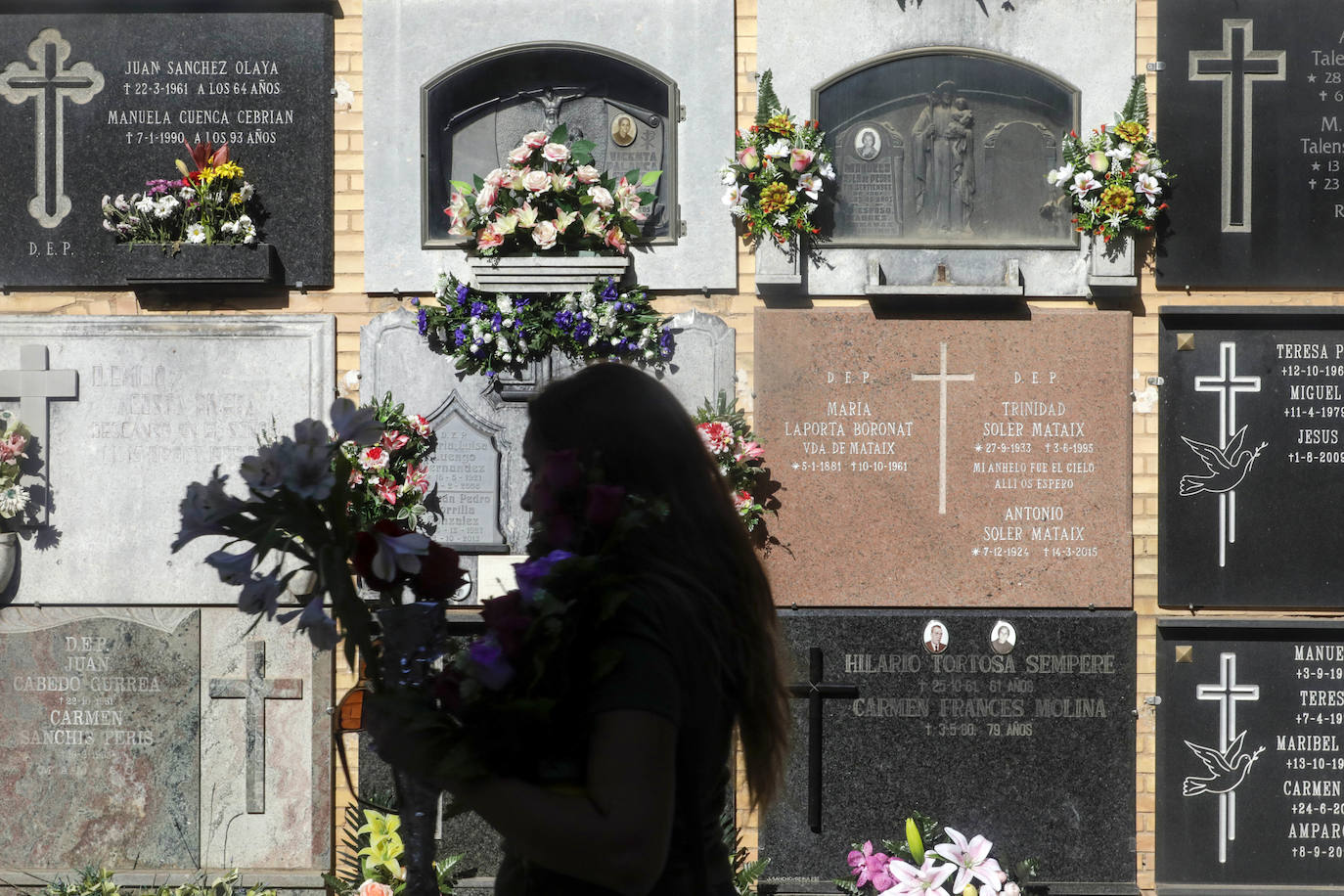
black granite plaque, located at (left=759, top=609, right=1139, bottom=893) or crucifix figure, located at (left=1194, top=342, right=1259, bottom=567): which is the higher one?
crucifix figure, located at (left=1194, top=342, right=1259, bottom=567)

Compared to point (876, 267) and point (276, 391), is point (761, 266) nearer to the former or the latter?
point (876, 267)

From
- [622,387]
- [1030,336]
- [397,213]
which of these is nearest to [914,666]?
[1030,336]

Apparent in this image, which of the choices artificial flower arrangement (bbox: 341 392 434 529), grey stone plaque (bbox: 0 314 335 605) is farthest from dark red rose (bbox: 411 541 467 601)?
grey stone plaque (bbox: 0 314 335 605)

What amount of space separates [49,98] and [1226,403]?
17.7ft

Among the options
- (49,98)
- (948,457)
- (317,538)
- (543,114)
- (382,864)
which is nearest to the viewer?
(317,538)

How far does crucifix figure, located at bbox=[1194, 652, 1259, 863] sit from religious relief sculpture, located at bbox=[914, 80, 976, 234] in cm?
224

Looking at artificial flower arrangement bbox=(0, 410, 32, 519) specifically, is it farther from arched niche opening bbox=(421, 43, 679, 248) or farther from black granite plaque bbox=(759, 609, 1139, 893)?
black granite plaque bbox=(759, 609, 1139, 893)

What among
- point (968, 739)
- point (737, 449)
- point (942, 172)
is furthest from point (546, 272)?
point (968, 739)

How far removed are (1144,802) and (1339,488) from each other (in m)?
1.61

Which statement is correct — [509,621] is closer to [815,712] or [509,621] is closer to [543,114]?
[815,712]

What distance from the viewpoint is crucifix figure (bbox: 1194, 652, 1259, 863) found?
16.9ft

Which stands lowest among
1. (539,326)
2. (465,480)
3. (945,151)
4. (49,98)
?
(465,480)

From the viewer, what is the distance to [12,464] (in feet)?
16.9

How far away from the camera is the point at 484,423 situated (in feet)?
17.3
